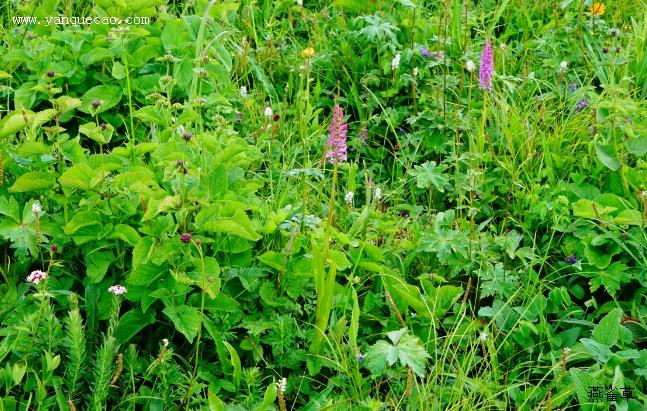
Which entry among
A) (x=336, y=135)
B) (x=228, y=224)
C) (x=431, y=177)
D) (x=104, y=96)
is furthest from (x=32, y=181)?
(x=431, y=177)

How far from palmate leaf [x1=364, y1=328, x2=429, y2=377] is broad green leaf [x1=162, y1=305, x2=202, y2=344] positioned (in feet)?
1.59

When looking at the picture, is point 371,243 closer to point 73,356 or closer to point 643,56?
point 73,356

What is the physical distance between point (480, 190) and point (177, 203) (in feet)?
4.36

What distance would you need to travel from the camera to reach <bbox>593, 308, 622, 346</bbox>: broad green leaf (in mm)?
2518

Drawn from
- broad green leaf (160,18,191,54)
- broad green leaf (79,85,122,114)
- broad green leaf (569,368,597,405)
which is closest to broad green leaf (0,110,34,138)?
broad green leaf (79,85,122,114)

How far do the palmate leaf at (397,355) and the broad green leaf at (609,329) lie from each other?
0.63 meters

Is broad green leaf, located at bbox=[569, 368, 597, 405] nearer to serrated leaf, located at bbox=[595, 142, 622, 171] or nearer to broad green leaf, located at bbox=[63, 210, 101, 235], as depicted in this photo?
serrated leaf, located at bbox=[595, 142, 622, 171]

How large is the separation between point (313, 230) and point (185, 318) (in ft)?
1.91

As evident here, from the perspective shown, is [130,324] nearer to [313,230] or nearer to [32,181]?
[32,181]

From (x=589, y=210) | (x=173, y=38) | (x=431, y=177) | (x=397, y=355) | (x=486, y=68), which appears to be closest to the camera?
(x=397, y=355)

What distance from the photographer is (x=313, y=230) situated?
108 inches

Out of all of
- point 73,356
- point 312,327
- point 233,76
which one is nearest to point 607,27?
point 233,76

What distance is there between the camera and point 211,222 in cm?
242

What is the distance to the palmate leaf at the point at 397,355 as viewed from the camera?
220 centimetres
